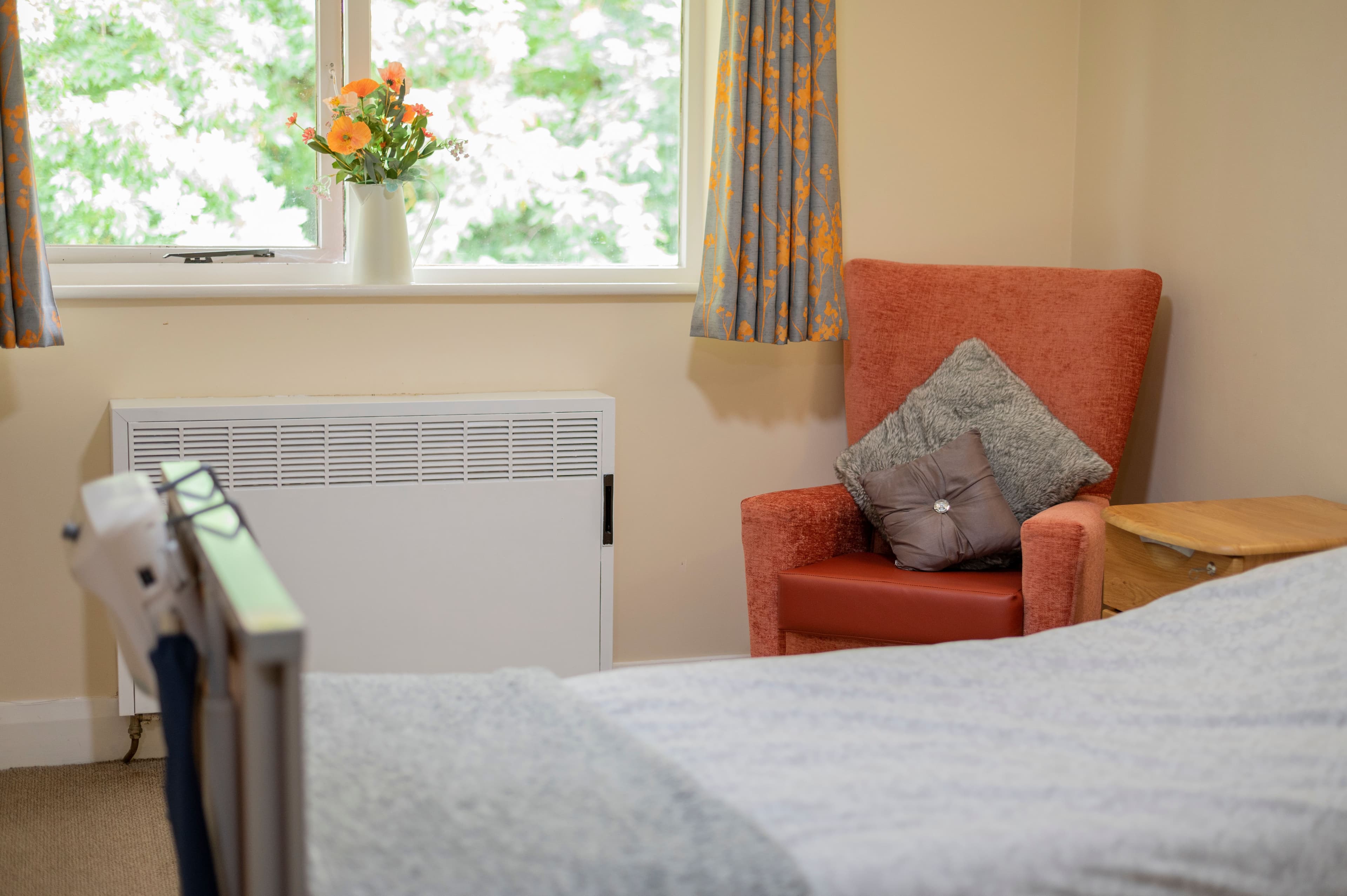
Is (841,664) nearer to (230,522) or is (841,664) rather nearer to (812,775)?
(812,775)

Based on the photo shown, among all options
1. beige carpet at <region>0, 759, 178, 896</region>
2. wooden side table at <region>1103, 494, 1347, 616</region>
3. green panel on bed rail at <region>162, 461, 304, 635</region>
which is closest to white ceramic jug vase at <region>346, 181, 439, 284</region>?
beige carpet at <region>0, 759, 178, 896</region>

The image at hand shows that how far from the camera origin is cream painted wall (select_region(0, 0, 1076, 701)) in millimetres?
2482

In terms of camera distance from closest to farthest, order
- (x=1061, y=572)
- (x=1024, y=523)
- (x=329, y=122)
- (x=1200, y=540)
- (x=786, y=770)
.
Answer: (x=786, y=770)
(x=1200, y=540)
(x=1061, y=572)
(x=1024, y=523)
(x=329, y=122)

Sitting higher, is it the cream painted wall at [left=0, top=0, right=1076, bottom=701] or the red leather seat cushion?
the cream painted wall at [left=0, top=0, right=1076, bottom=701]

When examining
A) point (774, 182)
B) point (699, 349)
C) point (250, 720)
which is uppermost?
point (774, 182)

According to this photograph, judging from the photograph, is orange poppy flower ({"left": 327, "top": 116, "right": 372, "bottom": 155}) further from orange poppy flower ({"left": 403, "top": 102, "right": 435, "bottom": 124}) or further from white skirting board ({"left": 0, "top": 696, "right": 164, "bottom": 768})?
white skirting board ({"left": 0, "top": 696, "right": 164, "bottom": 768})

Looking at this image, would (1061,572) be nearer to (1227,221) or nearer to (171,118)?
(1227,221)

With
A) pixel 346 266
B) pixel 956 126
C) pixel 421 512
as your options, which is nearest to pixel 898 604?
pixel 421 512

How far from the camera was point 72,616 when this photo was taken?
2.47 m

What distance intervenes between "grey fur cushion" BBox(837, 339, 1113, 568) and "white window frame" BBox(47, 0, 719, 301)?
63 cm

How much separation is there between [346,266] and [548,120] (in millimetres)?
628

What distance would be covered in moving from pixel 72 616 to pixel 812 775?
205cm

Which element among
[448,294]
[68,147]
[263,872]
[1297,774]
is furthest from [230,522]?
[68,147]

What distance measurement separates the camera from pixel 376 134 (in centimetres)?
251
